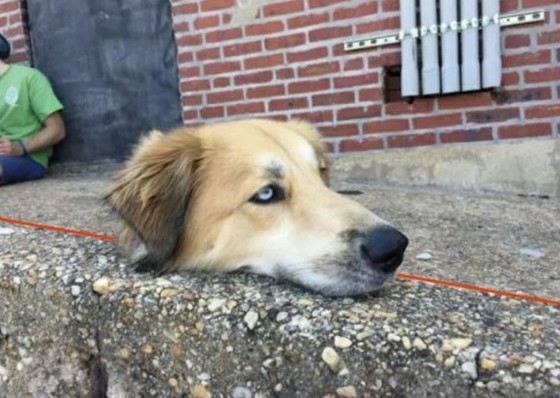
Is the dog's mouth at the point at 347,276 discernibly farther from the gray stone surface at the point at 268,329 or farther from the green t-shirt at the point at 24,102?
the green t-shirt at the point at 24,102

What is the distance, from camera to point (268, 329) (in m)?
1.85

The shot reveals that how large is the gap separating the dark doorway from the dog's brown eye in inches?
127

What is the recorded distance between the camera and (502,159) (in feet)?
13.2

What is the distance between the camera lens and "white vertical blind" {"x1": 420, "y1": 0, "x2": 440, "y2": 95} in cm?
403

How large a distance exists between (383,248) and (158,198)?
828 millimetres

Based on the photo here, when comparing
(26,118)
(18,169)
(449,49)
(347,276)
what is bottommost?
(347,276)

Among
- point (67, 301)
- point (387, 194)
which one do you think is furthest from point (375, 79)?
point (67, 301)

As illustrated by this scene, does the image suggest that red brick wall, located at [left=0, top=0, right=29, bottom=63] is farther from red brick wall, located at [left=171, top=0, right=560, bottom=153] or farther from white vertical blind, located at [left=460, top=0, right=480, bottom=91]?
white vertical blind, located at [left=460, top=0, right=480, bottom=91]

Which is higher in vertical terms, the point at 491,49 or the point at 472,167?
the point at 491,49

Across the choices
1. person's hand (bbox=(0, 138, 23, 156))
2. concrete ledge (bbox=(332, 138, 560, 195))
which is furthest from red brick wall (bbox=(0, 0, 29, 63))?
concrete ledge (bbox=(332, 138, 560, 195))

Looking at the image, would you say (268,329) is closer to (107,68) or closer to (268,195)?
(268,195)

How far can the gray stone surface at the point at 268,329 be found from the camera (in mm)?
1627

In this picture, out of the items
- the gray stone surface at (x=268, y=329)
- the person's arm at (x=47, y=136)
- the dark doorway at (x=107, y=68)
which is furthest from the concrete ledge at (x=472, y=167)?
the person's arm at (x=47, y=136)

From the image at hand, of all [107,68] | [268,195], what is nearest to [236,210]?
[268,195]
